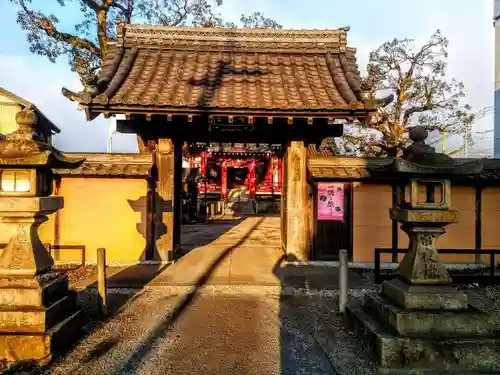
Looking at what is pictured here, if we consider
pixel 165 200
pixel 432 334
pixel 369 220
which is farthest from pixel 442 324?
pixel 165 200

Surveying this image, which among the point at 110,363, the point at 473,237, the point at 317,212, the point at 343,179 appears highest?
the point at 343,179

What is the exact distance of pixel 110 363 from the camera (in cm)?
434

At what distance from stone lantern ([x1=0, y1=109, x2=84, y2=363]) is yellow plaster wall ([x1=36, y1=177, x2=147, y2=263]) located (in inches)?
173

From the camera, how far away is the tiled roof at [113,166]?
9.27 meters

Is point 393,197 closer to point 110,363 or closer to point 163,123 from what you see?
point 163,123

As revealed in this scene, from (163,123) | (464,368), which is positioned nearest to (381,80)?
(163,123)

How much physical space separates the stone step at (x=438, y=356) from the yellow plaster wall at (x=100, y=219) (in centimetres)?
691

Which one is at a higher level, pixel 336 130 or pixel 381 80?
pixel 381 80

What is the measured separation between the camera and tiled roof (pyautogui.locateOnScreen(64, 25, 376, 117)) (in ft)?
27.8

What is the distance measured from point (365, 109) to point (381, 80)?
17.9 meters

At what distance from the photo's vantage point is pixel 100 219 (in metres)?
9.55

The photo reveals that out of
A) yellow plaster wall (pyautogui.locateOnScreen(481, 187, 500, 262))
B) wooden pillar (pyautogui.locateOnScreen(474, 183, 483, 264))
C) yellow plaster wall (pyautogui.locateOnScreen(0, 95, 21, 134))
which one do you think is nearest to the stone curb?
wooden pillar (pyautogui.locateOnScreen(474, 183, 483, 264))

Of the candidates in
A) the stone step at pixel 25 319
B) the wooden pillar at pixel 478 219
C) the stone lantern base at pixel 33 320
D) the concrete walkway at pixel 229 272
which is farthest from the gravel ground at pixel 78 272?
the wooden pillar at pixel 478 219

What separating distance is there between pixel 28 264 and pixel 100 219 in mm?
4853
